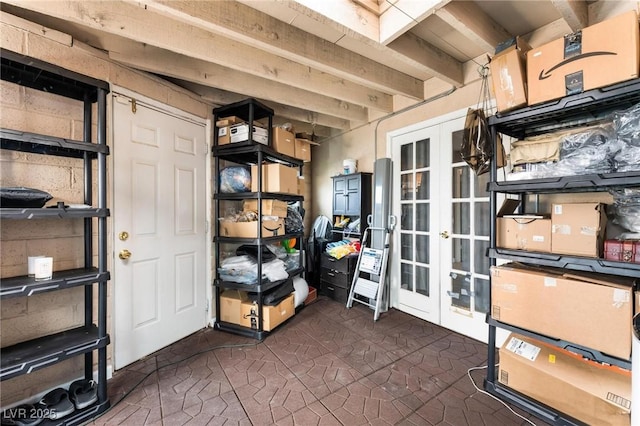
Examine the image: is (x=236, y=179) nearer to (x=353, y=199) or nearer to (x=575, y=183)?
(x=353, y=199)

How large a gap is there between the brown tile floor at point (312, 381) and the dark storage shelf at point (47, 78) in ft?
6.69

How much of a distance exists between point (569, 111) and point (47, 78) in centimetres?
316

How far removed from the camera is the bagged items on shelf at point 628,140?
4.35 feet

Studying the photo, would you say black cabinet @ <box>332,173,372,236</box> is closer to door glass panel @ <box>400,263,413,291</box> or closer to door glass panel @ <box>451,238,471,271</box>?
door glass panel @ <box>400,263,413,291</box>

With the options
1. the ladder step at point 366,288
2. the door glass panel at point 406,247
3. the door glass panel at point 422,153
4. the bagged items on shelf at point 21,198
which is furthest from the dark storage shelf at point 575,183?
the bagged items on shelf at point 21,198

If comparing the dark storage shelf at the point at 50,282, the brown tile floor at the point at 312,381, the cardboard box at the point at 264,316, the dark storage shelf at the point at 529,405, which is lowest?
the brown tile floor at the point at 312,381

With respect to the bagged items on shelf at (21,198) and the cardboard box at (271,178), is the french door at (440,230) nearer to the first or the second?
the cardboard box at (271,178)

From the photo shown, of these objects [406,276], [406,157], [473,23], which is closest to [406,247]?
[406,276]

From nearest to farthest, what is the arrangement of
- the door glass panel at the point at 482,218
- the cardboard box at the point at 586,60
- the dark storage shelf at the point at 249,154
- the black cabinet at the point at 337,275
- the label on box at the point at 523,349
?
the cardboard box at the point at 586,60 < the label on box at the point at 523,349 < the door glass panel at the point at 482,218 < the dark storage shelf at the point at 249,154 < the black cabinet at the point at 337,275

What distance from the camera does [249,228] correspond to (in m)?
2.69

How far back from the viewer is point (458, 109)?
266 cm

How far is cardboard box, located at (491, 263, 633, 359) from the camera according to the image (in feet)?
4.39

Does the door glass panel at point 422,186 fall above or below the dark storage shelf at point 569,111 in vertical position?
below

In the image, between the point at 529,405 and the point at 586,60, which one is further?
the point at 529,405
